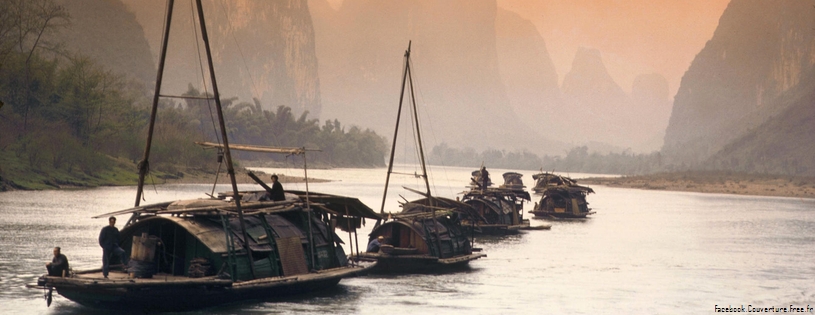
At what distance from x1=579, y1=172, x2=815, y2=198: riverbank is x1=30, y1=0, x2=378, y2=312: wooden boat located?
142 metres

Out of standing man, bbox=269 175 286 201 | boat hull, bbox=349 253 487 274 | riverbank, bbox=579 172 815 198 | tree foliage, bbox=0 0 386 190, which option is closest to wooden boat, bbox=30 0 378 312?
standing man, bbox=269 175 286 201

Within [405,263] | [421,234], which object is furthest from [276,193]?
[421,234]

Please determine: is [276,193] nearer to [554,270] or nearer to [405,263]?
[405,263]

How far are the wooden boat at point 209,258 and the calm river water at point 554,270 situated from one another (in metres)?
1.09

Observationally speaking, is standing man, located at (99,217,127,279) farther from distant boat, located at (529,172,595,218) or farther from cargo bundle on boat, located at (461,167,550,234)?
distant boat, located at (529,172,595,218)

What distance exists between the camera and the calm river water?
1308 inches

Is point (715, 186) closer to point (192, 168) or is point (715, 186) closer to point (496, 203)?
point (192, 168)

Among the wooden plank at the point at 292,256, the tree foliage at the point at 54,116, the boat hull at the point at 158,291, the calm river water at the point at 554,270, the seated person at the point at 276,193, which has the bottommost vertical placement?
the calm river water at the point at 554,270

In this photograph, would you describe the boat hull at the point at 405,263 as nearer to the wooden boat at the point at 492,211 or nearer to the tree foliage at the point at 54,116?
the wooden boat at the point at 492,211

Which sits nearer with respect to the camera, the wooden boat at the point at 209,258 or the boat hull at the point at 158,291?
the boat hull at the point at 158,291

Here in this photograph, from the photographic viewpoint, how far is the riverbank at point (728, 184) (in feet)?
529

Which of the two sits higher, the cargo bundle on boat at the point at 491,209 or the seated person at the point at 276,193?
the seated person at the point at 276,193

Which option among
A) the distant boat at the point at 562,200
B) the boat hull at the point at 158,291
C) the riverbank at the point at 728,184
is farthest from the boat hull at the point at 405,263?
the riverbank at the point at 728,184

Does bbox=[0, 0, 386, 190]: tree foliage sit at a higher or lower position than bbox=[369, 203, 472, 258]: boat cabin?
higher
